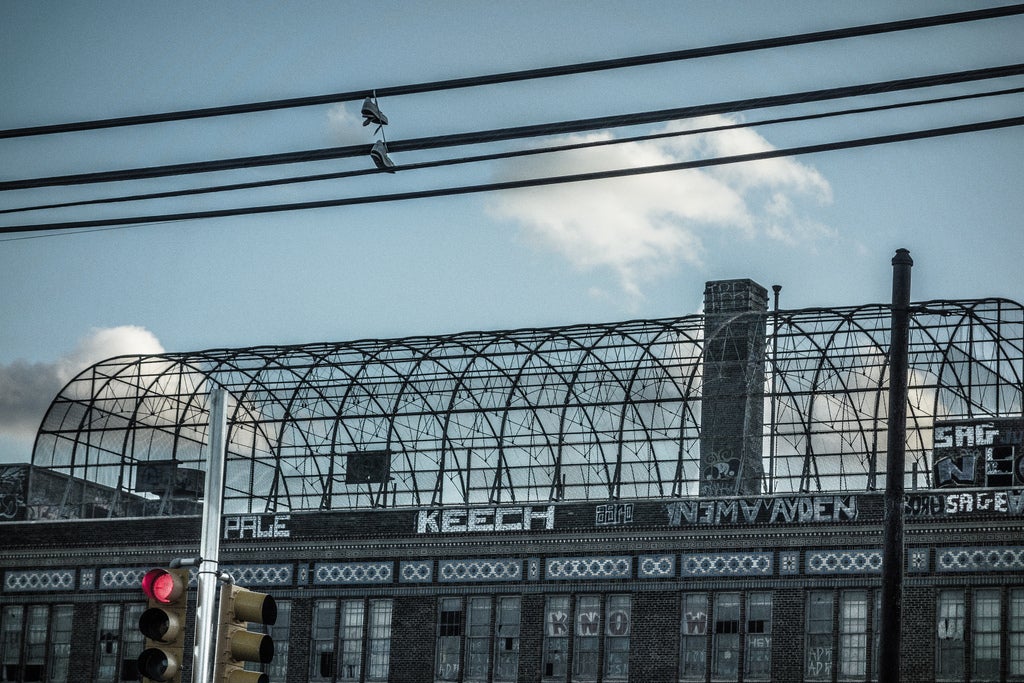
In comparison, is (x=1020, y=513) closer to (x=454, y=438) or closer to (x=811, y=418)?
(x=811, y=418)

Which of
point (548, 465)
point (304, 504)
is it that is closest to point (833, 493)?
point (548, 465)

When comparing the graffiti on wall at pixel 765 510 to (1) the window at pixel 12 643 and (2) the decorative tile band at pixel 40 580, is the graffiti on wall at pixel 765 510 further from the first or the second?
(1) the window at pixel 12 643

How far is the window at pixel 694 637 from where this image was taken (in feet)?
156

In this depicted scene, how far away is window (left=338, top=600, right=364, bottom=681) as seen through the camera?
5247 centimetres

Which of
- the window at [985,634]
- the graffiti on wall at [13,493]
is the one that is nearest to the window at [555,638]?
the window at [985,634]

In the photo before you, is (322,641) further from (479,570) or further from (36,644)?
(36,644)

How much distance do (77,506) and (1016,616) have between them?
34.0 meters

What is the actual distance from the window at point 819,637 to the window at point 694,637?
3.07 metres

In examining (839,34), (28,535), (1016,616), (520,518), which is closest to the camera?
(839,34)

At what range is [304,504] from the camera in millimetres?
59969

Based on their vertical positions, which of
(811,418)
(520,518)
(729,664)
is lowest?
(729,664)

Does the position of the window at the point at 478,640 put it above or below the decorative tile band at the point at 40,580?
below

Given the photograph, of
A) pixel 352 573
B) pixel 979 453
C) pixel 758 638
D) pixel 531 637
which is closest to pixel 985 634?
pixel 979 453

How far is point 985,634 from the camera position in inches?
1730
